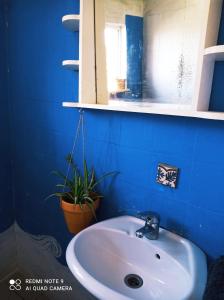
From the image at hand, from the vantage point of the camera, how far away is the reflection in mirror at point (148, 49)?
842 millimetres

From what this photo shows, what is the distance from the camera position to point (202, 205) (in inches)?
35.0

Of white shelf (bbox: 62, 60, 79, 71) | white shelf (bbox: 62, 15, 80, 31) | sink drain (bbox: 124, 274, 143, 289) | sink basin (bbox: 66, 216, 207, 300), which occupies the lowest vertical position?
sink drain (bbox: 124, 274, 143, 289)

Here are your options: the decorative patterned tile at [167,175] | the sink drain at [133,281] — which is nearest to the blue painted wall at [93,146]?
the decorative patterned tile at [167,175]

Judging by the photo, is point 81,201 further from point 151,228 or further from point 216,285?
point 216,285

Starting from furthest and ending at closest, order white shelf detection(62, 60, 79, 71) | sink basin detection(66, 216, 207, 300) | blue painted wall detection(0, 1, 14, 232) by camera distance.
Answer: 1. blue painted wall detection(0, 1, 14, 232)
2. white shelf detection(62, 60, 79, 71)
3. sink basin detection(66, 216, 207, 300)

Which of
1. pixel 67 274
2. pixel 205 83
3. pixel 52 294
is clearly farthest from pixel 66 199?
pixel 52 294

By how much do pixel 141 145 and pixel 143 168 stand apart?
0.10 metres

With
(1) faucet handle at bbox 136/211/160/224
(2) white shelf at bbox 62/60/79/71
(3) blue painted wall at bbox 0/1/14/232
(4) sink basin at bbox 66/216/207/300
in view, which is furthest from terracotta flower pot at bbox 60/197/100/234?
(3) blue painted wall at bbox 0/1/14/232

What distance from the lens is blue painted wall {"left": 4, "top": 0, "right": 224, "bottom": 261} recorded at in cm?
88

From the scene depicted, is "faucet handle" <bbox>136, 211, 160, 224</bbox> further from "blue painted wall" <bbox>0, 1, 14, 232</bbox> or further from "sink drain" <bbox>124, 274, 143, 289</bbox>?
"blue painted wall" <bbox>0, 1, 14, 232</bbox>

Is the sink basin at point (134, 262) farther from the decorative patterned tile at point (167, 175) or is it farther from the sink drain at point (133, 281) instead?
the decorative patterned tile at point (167, 175)

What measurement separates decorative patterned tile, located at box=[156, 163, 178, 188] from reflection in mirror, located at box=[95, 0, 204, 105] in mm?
252

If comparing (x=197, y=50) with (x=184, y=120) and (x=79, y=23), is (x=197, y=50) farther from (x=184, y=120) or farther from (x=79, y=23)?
(x=79, y=23)

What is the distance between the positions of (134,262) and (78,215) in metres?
0.31
